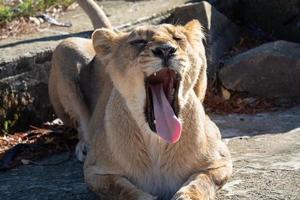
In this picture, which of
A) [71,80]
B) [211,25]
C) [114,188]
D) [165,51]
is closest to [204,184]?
[114,188]

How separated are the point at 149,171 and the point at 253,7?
5.00 meters

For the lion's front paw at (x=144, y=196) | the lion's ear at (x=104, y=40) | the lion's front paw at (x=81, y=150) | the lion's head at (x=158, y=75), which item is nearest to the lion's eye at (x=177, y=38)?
the lion's head at (x=158, y=75)

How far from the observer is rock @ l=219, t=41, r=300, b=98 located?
8.13 metres

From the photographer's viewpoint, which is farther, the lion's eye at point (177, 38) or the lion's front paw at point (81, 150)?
the lion's front paw at point (81, 150)

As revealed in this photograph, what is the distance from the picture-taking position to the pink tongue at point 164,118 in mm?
4879

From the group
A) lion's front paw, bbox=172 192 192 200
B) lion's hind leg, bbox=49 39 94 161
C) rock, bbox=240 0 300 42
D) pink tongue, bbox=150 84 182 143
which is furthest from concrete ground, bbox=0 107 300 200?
rock, bbox=240 0 300 42

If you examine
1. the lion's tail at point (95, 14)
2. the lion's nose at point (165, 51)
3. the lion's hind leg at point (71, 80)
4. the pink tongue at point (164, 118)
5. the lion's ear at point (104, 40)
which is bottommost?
the lion's hind leg at point (71, 80)

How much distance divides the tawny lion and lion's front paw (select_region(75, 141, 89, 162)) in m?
1.03

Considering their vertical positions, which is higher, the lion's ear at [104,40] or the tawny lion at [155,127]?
the lion's ear at [104,40]

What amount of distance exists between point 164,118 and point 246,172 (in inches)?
43.0

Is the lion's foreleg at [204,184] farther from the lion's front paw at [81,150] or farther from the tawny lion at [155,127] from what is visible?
the lion's front paw at [81,150]

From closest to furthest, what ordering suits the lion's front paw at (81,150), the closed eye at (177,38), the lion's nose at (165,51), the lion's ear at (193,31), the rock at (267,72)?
the lion's nose at (165,51) < the closed eye at (177,38) < the lion's ear at (193,31) < the lion's front paw at (81,150) < the rock at (267,72)

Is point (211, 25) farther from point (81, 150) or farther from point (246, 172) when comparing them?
point (246, 172)

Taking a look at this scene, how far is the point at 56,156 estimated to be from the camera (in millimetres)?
6871
